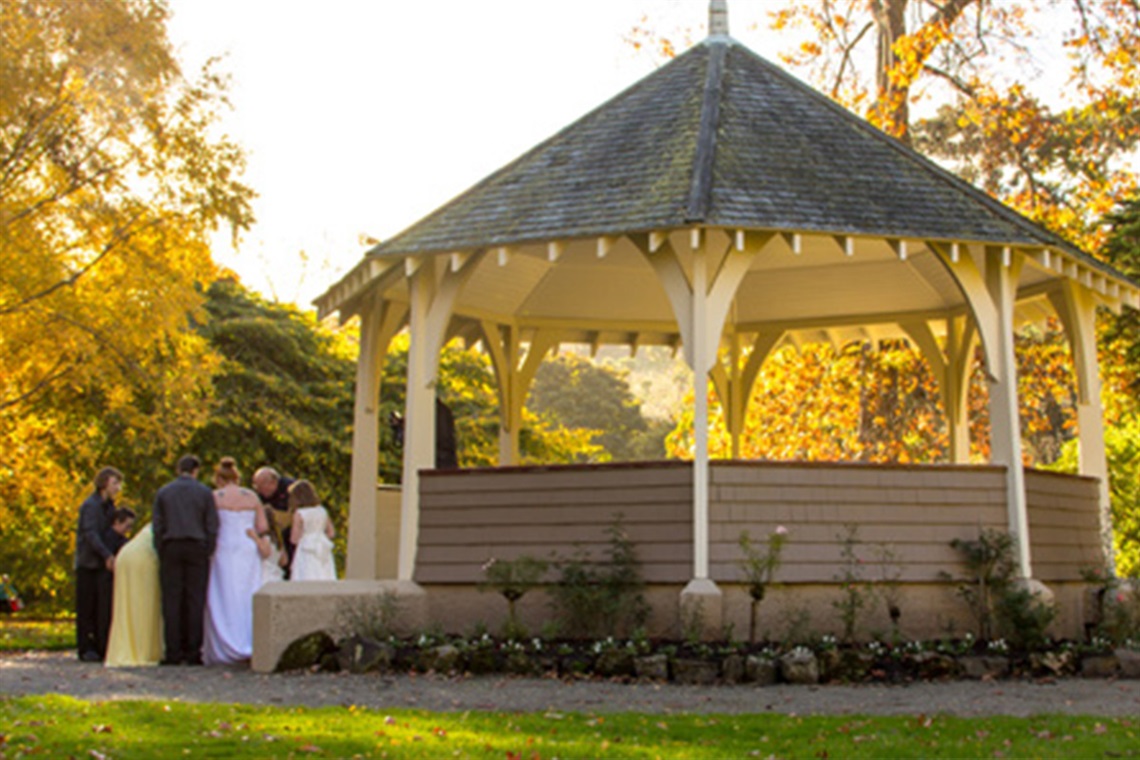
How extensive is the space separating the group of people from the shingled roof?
288cm

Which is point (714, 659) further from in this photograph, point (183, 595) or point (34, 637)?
point (34, 637)

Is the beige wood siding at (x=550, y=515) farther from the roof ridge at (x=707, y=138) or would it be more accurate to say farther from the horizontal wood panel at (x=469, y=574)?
the roof ridge at (x=707, y=138)

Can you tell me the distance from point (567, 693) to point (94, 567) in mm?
5336

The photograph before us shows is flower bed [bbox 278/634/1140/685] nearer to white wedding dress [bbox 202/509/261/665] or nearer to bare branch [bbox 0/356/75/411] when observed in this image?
white wedding dress [bbox 202/509/261/665]

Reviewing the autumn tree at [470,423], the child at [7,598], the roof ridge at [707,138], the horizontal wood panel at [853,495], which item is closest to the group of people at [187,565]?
the horizontal wood panel at [853,495]

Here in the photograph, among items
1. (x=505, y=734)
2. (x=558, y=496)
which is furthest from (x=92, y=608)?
(x=505, y=734)

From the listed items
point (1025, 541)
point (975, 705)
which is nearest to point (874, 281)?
point (1025, 541)

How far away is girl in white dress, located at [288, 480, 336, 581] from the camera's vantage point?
46.5 ft

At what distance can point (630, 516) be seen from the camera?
45.0 ft

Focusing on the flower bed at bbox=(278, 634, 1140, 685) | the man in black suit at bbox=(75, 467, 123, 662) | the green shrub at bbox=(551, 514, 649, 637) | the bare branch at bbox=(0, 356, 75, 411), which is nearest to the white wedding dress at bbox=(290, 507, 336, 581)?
the flower bed at bbox=(278, 634, 1140, 685)

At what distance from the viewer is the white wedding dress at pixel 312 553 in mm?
14164

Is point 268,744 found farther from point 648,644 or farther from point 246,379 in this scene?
point 246,379

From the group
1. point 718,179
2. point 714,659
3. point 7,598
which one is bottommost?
point 714,659

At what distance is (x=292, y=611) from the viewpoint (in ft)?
42.7
